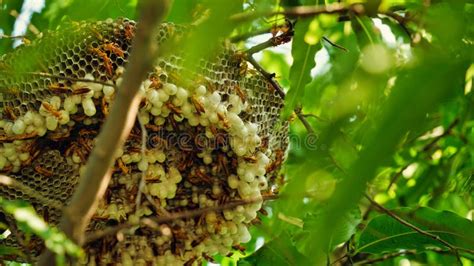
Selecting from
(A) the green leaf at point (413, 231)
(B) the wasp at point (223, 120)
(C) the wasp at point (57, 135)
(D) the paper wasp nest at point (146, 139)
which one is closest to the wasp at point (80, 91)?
(D) the paper wasp nest at point (146, 139)

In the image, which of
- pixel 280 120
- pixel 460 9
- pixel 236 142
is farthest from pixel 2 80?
pixel 460 9

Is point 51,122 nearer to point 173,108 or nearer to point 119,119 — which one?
point 173,108

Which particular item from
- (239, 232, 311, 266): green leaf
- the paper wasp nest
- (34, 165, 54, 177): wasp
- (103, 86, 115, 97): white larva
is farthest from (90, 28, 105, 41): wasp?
(239, 232, 311, 266): green leaf

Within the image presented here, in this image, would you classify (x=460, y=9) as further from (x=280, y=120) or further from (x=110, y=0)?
(x=110, y=0)

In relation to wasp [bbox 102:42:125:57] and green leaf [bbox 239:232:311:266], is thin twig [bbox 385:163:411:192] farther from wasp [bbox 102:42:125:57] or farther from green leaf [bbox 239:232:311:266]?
wasp [bbox 102:42:125:57]

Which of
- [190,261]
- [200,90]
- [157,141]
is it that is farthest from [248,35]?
[190,261]

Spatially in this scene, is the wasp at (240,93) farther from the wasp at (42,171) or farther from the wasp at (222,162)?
the wasp at (42,171)
